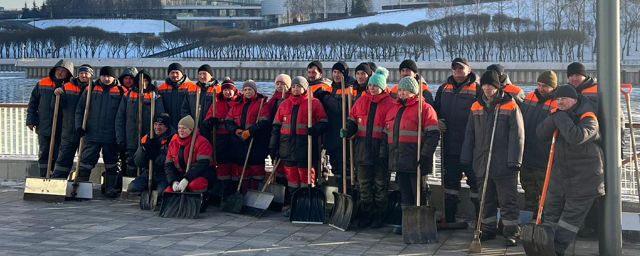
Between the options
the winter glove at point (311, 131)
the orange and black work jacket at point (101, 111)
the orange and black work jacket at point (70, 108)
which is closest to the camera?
the winter glove at point (311, 131)

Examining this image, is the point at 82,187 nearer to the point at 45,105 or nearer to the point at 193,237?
the point at 45,105

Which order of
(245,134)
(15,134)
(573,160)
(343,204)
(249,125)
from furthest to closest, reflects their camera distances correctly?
(15,134), (249,125), (245,134), (343,204), (573,160)

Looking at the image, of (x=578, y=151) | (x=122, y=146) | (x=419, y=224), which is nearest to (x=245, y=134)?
(x=122, y=146)

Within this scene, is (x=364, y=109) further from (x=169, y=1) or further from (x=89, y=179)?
(x=169, y=1)

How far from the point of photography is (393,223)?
32.3ft

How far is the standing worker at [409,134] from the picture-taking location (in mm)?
9188

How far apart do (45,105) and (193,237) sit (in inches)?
147

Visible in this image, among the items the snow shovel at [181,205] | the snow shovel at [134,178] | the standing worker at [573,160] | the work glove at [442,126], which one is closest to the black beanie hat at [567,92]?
the standing worker at [573,160]

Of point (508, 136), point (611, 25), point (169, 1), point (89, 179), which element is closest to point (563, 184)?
point (508, 136)

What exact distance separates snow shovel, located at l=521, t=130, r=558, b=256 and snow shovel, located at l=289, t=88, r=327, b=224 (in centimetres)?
256

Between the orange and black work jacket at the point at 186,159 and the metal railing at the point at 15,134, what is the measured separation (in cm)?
330

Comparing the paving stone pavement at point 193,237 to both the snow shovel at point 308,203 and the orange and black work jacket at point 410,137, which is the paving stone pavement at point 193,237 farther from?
the orange and black work jacket at point 410,137

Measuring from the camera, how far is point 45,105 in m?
11.9

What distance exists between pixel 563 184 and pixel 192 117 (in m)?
4.95
